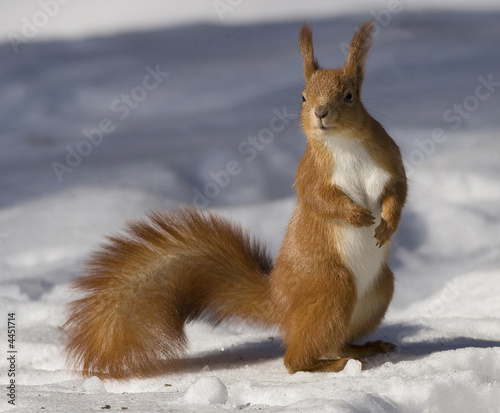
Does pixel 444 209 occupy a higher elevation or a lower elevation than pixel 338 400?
higher

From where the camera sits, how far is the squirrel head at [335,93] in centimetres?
271

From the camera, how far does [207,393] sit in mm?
2482

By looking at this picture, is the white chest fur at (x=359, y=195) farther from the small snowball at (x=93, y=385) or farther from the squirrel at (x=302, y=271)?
the small snowball at (x=93, y=385)

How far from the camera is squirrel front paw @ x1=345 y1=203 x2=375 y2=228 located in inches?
108

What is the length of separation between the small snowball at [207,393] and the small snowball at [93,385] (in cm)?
40

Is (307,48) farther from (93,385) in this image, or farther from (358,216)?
(93,385)

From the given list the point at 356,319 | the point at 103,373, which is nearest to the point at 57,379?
the point at 103,373

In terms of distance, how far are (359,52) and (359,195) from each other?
1.44ft

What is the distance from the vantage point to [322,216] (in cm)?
280

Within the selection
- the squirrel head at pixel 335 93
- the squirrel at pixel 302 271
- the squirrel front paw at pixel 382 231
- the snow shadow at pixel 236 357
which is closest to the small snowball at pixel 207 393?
the squirrel at pixel 302 271

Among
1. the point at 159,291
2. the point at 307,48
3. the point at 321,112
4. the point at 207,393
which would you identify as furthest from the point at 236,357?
the point at 307,48

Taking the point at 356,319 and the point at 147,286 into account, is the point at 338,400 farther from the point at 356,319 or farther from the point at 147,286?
the point at 147,286

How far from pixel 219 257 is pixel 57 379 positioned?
0.66m

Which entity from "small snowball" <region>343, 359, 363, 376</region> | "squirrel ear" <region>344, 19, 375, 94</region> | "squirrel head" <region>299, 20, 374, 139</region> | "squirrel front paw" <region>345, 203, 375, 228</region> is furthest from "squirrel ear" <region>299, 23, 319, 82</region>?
"small snowball" <region>343, 359, 363, 376</region>
